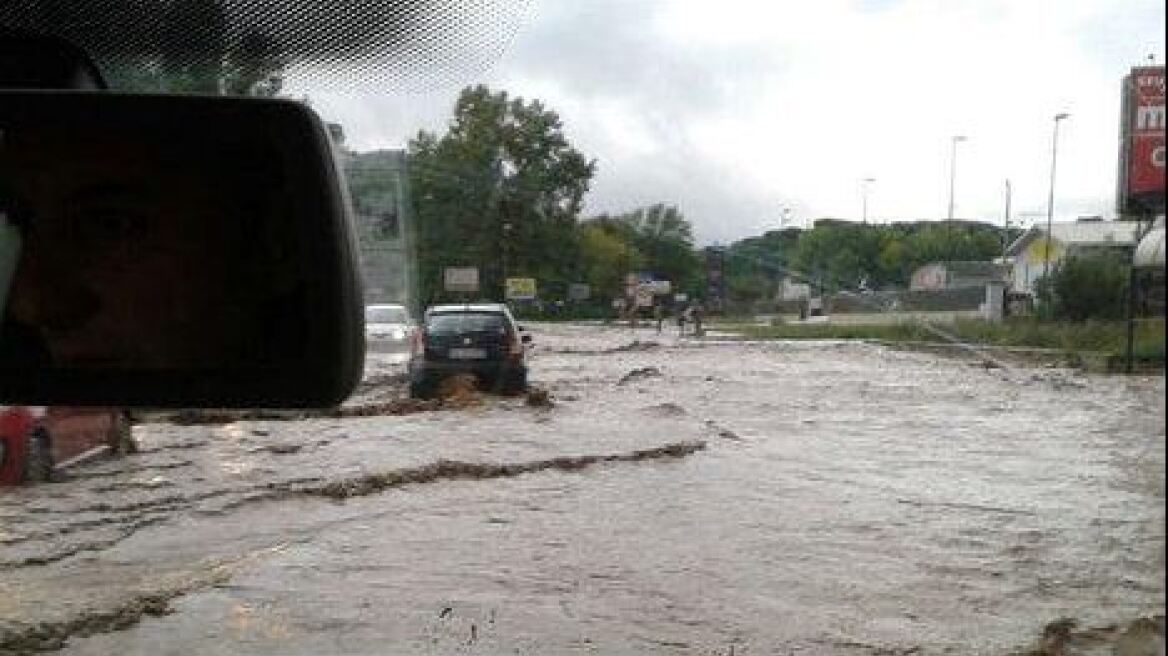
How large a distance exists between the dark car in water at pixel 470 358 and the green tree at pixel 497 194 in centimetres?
894

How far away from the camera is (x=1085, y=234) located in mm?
1565

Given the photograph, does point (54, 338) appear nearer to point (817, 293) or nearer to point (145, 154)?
point (145, 154)

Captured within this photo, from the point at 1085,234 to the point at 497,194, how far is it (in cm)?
187

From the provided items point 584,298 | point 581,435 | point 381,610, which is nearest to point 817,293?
point 584,298

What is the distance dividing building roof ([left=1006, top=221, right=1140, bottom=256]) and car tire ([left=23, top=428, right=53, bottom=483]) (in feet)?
28.0

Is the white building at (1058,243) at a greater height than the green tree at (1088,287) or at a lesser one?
greater

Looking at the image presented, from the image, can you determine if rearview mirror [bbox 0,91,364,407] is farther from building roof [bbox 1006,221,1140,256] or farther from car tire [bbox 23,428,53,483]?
car tire [bbox 23,428,53,483]

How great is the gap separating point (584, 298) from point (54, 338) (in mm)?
2697

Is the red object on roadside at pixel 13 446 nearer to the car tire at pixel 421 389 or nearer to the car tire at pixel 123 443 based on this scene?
the car tire at pixel 123 443

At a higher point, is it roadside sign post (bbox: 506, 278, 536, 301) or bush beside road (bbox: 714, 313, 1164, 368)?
roadside sign post (bbox: 506, 278, 536, 301)

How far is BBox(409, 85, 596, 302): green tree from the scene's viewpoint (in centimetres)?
282

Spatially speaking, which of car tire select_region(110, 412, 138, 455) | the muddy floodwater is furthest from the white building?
car tire select_region(110, 412, 138, 455)

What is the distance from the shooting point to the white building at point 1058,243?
1.21m

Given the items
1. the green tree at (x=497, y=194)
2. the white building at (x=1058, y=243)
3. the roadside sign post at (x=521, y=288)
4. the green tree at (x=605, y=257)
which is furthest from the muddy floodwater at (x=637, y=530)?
the green tree at (x=605, y=257)
